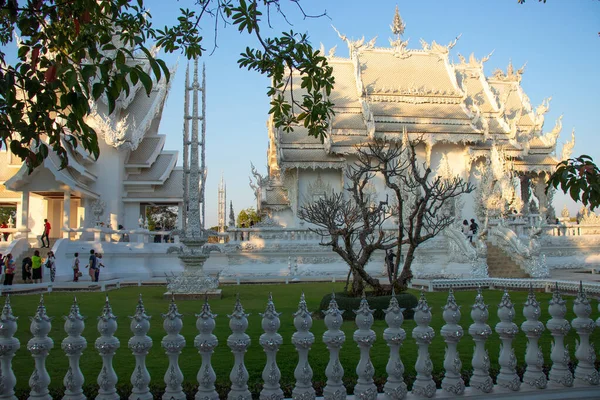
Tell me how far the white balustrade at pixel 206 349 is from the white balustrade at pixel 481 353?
6.27ft

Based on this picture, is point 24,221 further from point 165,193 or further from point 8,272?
point 165,193

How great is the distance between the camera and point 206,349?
3.83 meters

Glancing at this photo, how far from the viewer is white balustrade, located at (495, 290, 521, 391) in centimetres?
432

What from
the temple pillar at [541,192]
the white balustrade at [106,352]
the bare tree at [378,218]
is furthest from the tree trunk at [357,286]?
the temple pillar at [541,192]

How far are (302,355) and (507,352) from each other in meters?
1.63

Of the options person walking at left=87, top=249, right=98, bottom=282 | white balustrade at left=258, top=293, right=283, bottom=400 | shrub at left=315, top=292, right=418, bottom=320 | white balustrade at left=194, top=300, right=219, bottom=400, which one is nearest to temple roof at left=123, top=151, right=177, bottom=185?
person walking at left=87, top=249, right=98, bottom=282

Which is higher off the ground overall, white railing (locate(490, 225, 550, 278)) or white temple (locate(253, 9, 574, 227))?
white temple (locate(253, 9, 574, 227))

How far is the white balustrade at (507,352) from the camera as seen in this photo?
14.2ft

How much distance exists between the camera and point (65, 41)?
14.4 feet

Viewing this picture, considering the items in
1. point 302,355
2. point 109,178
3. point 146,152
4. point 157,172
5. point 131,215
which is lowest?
point 302,355

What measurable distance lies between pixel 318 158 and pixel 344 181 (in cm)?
164

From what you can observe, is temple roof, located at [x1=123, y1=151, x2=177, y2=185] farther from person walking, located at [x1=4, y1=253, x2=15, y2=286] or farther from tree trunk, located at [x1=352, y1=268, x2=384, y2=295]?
tree trunk, located at [x1=352, y1=268, x2=384, y2=295]

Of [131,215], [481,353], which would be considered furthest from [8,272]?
[481,353]

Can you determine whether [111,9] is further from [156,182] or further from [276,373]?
[156,182]
